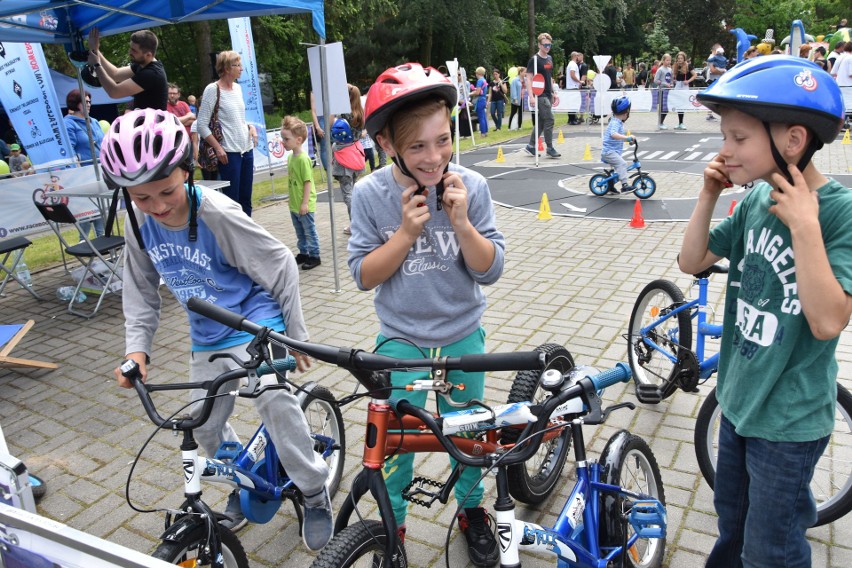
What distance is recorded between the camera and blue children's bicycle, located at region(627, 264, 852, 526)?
3197 mm

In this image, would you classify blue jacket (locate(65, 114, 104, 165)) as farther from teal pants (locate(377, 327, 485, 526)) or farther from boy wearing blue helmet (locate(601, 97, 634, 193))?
teal pants (locate(377, 327, 485, 526))

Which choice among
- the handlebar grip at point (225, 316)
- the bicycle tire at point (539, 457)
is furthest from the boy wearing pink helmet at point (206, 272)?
the bicycle tire at point (539, 457)

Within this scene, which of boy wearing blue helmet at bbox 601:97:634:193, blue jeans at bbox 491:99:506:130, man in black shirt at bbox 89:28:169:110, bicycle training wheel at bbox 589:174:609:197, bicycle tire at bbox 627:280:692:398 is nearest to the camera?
bicycle tire at bbox 627:280:692:398

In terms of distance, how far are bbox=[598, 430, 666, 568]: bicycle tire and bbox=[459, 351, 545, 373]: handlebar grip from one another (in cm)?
102

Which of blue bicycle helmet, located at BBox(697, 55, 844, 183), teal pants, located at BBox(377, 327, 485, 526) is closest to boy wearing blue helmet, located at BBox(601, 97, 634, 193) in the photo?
teal pants, located at BBox(377, 327, 485, 526)

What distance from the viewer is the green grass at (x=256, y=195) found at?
9.35 meters

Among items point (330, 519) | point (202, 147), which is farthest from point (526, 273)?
point (330, 519)

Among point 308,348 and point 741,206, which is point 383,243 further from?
point 741,206

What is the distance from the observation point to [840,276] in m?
1.88

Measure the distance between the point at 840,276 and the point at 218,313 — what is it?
71.0 inches

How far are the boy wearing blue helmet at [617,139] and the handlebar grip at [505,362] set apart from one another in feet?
29.7

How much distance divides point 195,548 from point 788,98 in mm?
2363

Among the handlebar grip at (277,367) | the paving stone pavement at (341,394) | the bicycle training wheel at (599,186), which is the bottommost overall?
the bicycle training wheel at (599,186)

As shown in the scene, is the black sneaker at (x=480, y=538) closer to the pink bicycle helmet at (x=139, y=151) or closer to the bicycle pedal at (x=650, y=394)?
the bicycle pedal at (x=650, y=394)
